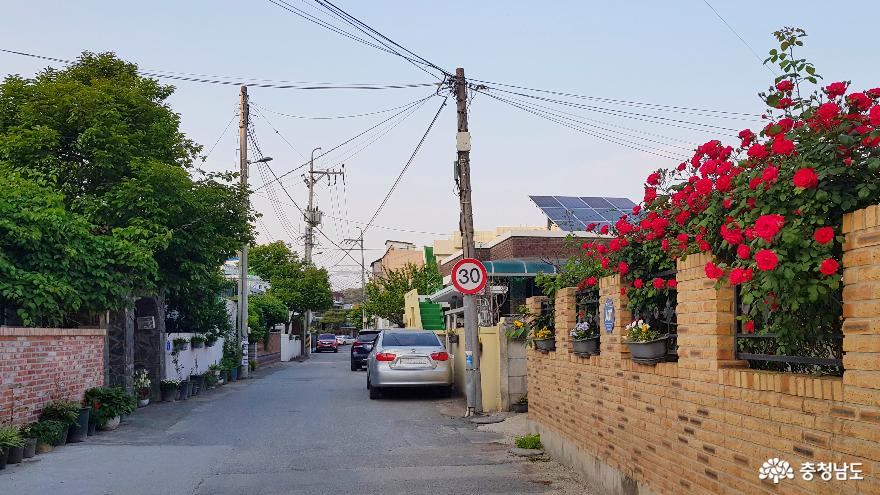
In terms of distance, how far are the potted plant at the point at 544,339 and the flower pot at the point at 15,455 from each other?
21.4 ft

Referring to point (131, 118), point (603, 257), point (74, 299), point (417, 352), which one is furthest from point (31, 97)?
point (603, 257)

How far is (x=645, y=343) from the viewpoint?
6930mm

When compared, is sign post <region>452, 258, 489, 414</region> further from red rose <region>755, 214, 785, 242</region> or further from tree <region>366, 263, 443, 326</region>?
tree <region>366, 263, 443, 326</region>

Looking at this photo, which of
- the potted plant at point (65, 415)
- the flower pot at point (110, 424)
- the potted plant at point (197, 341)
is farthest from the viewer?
the potted plant at point (197, 341)

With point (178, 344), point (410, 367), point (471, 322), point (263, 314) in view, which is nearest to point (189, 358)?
point (178, 344)

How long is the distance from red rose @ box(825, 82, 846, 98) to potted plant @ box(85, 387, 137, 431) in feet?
40.5

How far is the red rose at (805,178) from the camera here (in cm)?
421

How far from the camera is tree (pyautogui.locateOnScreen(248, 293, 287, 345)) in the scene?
35594mm

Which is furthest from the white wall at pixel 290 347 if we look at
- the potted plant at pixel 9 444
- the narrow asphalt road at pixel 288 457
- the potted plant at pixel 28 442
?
the potted plant at pixel 9 444

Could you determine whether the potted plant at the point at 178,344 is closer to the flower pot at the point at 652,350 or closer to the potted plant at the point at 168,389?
the potted plant at the point at 168,389

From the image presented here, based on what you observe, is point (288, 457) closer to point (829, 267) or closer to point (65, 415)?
point (65, 415)

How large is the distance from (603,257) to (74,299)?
10169mm

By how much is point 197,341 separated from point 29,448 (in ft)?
48.2

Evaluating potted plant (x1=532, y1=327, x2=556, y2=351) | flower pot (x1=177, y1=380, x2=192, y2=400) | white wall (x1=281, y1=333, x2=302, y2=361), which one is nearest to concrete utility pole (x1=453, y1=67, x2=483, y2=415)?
potted plant (x1=532, y1=327, x2=556, y2=351)
